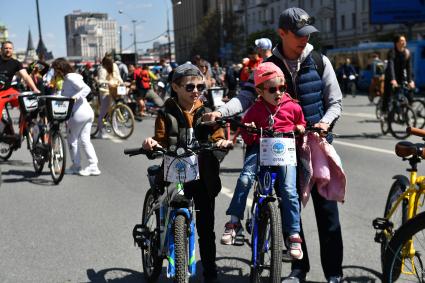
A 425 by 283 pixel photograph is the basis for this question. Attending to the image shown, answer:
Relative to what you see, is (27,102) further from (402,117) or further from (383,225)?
(402,117)

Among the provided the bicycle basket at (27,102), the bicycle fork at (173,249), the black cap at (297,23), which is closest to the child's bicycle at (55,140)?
the bicycle basket at (27,102)

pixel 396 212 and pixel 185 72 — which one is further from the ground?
pixel 185 72

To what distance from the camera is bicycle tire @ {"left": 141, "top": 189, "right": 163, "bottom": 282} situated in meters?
4.36

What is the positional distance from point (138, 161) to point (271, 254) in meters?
7.82

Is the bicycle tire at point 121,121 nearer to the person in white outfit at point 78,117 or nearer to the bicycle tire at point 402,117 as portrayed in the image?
the person in white outfit at point 78,117

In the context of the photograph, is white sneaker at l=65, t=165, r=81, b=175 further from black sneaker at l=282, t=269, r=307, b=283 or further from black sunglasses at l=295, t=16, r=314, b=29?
black sunglasses at l=295, t=16, r=314, b=29

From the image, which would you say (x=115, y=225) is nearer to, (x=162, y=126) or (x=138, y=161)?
(x=162, y=126)

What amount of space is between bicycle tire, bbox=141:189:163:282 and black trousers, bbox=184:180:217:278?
0.28 metres

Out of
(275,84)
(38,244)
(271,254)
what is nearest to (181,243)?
(271,254)

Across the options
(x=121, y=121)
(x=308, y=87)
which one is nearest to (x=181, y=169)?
(x=308, y=87)

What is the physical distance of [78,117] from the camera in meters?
9.96

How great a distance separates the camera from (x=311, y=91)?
14.2 ft

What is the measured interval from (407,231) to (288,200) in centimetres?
81

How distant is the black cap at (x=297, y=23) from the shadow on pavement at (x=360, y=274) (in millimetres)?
1762
